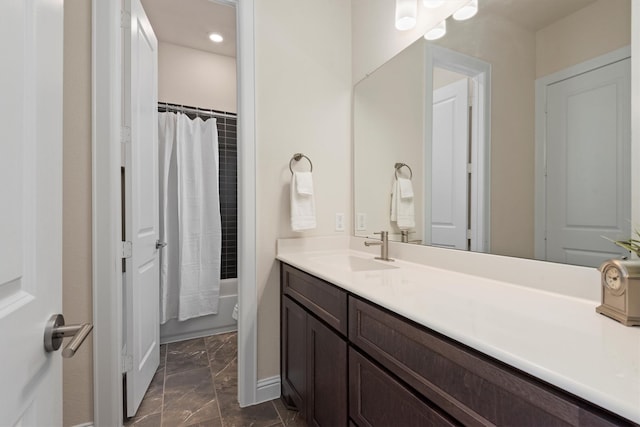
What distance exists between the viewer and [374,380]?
956 mm

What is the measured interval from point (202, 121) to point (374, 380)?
263 centimetres

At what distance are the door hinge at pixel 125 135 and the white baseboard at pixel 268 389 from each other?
5.12 ft

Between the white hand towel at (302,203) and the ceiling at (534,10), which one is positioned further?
the white hand towel at (302,203)

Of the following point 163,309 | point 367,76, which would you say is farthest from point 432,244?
point 163,309

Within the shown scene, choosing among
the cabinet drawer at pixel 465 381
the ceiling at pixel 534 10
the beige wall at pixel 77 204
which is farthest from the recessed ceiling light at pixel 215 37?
the cabinet drawer at pixel 465 381

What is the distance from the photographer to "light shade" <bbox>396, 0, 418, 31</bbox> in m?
1.56

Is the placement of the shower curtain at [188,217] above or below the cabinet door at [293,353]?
above

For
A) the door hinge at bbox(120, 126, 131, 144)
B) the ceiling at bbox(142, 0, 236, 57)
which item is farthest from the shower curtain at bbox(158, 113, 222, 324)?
the door hinge at bbox(120, 126, 131, 144)

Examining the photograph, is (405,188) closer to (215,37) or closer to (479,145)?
(479,145)

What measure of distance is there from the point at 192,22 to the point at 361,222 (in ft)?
7.62

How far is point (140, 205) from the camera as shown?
169 centimetres

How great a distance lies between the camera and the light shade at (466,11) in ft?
4.17

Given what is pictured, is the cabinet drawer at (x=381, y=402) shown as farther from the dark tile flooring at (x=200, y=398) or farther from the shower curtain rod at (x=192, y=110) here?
the shower curtain rod at (x=192, y=110)

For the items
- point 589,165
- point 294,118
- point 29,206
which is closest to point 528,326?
point 589,165
